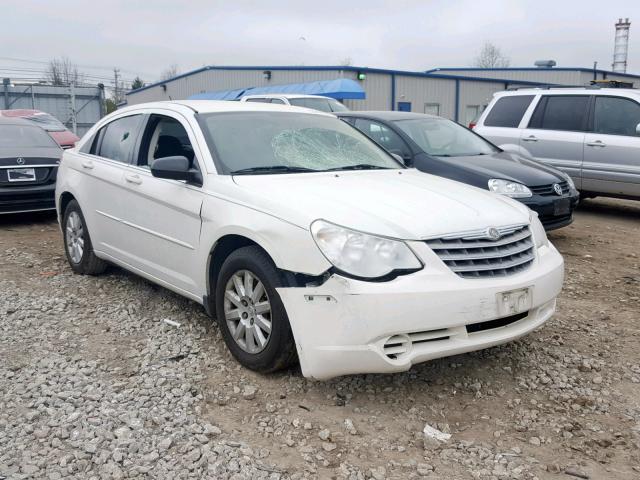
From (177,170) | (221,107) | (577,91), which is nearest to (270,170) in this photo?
(177,170)

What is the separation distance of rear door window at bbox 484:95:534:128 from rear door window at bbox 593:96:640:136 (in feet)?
3.52

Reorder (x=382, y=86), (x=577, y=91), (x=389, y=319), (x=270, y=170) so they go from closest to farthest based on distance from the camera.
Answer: (x=389, y=319) < (x=270, y=170) < (x=577, y=91) < (x=382, y=86)

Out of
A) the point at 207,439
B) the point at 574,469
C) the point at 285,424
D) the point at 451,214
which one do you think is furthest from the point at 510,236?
the point at 207,439

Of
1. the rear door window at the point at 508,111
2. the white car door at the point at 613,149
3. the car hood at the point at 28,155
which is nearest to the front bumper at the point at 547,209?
the white car door at the point at 613,149

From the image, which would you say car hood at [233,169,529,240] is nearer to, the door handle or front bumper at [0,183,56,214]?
the door handle

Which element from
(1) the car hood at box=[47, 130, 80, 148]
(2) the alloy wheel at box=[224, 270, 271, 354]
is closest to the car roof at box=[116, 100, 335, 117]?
(2) the alloy wheel at box=[224, 270, 271, 354]

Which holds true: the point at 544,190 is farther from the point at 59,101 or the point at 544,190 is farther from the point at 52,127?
the point at 59,101

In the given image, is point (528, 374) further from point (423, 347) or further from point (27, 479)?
point (27, 479)

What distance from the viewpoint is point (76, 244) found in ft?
18.9

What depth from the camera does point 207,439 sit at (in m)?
3.04

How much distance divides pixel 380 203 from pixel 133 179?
207cm

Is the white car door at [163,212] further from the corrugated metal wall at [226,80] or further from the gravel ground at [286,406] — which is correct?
the corrugated metal wall at [226,80]

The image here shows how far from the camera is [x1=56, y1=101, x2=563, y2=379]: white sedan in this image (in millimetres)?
3143

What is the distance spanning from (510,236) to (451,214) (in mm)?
395
